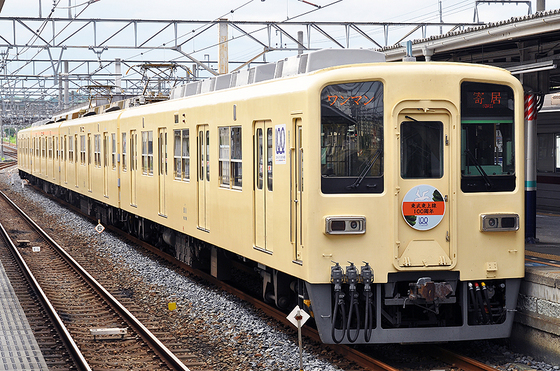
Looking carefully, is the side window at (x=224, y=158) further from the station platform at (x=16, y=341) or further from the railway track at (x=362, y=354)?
the station platform at (x=16, y=341)

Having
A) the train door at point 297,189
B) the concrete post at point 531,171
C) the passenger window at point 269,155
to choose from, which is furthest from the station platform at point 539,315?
the passenger window at point 269,155

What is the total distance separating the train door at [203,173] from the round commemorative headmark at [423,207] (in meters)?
4.07

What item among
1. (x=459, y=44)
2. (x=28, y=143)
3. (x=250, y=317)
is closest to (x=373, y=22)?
(x=459, y=44)

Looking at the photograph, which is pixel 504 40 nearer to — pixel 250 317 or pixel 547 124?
pixel 250 317

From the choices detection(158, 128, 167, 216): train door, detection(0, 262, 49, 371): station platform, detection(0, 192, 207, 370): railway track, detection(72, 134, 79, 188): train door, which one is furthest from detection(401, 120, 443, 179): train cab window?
detection(72, 134, 79, 188): train door

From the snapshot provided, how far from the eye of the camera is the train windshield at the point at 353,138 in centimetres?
712

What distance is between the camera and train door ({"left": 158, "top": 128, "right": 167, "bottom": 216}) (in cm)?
1303

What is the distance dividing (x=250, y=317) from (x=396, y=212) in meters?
2.97

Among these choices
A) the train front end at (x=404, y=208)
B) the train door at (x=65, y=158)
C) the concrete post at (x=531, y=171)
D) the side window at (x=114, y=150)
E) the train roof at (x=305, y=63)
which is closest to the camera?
the train front end at (x=404, y=208)

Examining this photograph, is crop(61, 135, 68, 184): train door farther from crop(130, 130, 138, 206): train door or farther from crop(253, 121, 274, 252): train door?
crop(253, 121, 274, 252): train door

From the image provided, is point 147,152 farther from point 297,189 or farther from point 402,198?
point 402,198

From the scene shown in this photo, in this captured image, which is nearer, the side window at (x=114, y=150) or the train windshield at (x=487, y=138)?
the train windshield at (x=487, y=138)

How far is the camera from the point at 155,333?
8852 millimetres

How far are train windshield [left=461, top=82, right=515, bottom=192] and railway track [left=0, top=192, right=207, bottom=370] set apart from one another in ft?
11.4
